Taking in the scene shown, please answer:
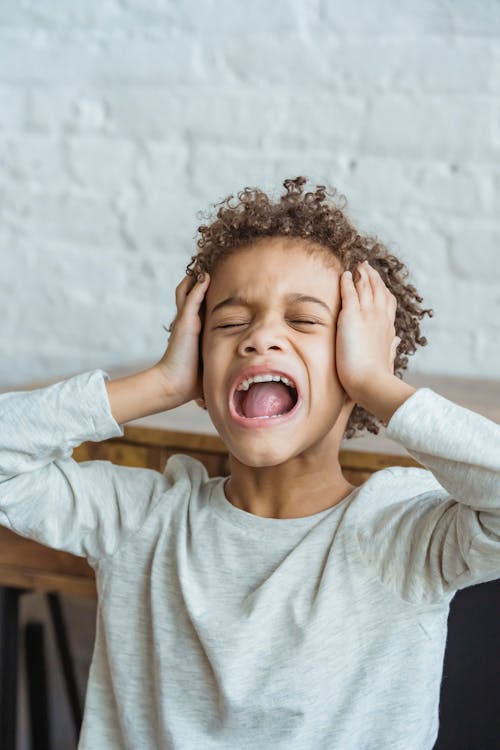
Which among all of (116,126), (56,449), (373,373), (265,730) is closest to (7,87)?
(116,126)

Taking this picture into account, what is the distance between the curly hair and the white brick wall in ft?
2.45

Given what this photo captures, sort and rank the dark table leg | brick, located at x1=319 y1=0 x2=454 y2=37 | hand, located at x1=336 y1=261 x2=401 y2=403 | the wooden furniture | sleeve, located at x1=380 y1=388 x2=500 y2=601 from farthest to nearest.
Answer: brick, located at x1=319 y1=0 x2=454 y2=37, the dark table leg, the wooden furniture, hand, located at x1=336 y1=261 x2=401 y2=403, sleeve, located at x1=380 y1=388 x2=500 y2=601

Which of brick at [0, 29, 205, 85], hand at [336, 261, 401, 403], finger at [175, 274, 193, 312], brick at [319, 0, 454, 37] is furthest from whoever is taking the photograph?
brick at [0, 29, 205, 85]

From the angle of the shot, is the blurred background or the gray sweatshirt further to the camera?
the blurred background

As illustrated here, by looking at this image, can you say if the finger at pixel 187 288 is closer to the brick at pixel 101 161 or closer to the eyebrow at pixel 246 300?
the eyebrow at pixel 246 300

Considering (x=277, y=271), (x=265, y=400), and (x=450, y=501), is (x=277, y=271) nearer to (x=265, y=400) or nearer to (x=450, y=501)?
(x=265, y=400)

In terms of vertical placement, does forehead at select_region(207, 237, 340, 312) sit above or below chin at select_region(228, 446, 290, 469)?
above

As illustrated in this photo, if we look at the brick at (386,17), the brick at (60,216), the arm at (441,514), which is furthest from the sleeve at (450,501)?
the brick at (60,216)

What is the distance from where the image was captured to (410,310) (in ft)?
3.64

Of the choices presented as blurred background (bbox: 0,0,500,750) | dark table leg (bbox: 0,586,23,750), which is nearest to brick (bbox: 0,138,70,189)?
blurred background (bbox: 0,0,500,750)

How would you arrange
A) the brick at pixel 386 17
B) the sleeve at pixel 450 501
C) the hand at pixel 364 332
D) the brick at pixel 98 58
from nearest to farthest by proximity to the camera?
1. the sleeve at pixel 450 501
2. the hand at pixel 364 332
3. the brick at pixel 386 17
4. the brick at pixel 98 58

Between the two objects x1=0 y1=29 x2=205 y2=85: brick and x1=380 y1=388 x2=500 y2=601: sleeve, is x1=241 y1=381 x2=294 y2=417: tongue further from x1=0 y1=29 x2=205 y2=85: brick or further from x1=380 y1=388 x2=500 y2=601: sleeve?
x1=0 y1=29 x2=205 y2=85: brick

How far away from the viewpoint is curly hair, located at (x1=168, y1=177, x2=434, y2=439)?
1.00m

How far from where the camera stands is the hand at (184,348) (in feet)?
3.37
